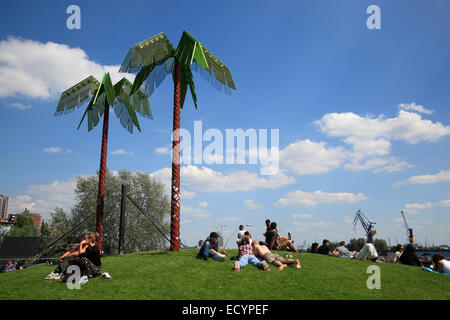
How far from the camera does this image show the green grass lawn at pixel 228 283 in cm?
940

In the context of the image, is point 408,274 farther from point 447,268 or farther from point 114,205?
point 114,205

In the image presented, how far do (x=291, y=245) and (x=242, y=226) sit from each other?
3192 mm

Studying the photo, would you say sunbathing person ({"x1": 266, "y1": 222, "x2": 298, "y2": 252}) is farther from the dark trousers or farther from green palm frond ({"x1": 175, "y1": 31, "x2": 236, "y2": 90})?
the dark trousers

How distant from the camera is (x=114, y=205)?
158ft

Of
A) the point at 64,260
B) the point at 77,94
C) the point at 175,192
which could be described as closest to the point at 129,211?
the point at 77,94

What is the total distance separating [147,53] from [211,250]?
12156mm

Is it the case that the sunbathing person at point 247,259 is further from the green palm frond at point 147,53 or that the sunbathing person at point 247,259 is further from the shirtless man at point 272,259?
the green palm frond at point 147,53

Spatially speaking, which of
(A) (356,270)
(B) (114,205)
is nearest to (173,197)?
(A) (356,270)

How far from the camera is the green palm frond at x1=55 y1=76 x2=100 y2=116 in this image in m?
22.8

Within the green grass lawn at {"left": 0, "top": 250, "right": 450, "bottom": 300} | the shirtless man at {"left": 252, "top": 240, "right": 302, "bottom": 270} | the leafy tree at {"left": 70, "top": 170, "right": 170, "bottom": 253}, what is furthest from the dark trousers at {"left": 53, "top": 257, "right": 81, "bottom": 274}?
the leafy tree at {"left": 70, "top": 170, "right": 170, "bottom": 253}

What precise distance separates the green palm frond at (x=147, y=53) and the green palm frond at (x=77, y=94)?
628 cm

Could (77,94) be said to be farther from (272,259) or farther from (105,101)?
(272,259)

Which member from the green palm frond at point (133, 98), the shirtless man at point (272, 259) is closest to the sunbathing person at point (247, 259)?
the shirtless man at point (272, 259)
